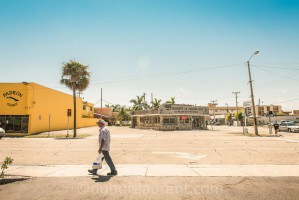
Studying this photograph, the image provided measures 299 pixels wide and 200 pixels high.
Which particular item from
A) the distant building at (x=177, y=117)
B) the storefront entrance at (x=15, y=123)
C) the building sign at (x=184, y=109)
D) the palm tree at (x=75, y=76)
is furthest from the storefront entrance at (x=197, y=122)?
the storefront entrance at (x=15, y=123)

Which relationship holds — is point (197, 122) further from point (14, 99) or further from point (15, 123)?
point (14, 99)

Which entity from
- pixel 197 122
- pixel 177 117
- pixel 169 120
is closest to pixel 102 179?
pixel 169 120

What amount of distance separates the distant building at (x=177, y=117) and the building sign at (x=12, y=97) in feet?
76.5

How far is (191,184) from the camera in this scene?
5535 mm

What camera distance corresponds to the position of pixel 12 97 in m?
27.1

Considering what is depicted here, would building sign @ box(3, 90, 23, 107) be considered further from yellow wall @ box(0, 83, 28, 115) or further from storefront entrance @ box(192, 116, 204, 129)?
storefront entrance @ box(192, 116, 204, 129)

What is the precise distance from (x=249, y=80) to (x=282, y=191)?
77.2ft

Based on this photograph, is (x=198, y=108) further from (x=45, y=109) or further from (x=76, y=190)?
(x=76, y=190)

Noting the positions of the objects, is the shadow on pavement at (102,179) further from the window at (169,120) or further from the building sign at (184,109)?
the window at (169,120)

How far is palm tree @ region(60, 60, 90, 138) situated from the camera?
1011 inches

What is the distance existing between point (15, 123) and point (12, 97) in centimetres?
349

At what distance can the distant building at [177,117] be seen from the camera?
Answer: 3956 centimetres

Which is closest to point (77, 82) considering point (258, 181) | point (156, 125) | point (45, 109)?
point (45, 109)

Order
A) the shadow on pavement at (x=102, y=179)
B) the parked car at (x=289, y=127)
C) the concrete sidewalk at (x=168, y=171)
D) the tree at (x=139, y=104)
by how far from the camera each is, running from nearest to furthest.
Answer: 1. the shadow on pavement at (x=102, y=179)
2. the concrete sidewalk at (x=168, y=171)
3. the parked car at (x=289, y=127)
4. the tree at (x=139, y=104)
